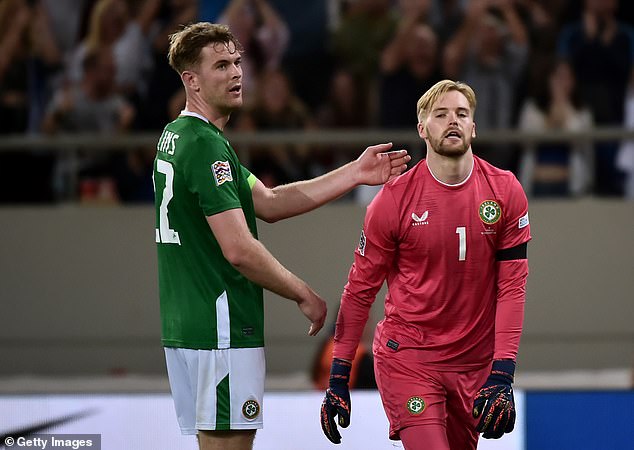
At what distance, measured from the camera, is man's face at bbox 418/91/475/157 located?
14.9 feet

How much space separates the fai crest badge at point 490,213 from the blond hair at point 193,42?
3.85 ft

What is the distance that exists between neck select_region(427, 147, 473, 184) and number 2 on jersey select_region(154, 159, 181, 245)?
3.52 feet

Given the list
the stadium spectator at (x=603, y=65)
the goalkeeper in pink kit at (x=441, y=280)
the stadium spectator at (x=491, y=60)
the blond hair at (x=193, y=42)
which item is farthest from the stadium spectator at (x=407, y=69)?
the blond hair at (x=193, y=42)

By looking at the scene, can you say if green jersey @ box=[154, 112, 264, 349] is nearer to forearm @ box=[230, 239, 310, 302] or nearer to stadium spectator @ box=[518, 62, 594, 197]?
forearm @ box=[230, 239, 310, 302]

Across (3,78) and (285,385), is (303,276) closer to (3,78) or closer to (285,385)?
(285,385)

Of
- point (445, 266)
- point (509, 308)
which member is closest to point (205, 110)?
point (445, 266)

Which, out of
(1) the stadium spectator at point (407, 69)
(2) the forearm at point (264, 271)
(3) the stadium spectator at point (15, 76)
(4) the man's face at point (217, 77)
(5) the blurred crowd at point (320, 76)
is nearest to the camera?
(2) the forearm at point (264, 271)

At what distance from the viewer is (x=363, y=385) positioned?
6.80 m

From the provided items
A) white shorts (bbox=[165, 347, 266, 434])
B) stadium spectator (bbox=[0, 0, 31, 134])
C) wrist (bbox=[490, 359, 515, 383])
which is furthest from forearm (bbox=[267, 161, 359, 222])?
stadium spectator (bbox=[0, 0, 31, 134])

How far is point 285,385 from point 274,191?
3.86 metres

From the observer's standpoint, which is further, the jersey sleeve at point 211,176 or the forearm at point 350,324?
the forearm at point 350,324

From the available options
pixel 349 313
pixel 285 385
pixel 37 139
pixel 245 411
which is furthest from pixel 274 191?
pixel 37 139

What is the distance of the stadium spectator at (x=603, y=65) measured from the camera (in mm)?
8703

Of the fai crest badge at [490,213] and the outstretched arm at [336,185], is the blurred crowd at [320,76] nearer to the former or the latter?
the outstretched arm at [336,185]
